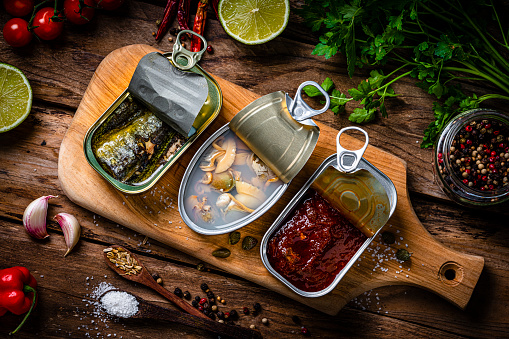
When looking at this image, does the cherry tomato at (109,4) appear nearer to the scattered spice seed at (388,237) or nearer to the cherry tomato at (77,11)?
the cherry tomato at (77,11)

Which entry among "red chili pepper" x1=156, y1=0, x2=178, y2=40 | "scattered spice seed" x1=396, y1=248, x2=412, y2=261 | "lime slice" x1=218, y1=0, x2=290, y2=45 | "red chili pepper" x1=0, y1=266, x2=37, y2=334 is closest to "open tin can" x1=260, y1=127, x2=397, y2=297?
"scattered spice seed" x1=396, y1=248, x2=412, y2=261

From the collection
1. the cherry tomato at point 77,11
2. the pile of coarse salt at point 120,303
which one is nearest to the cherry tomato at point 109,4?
the cherry tomato at point 77,11

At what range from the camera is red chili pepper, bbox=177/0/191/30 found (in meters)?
1.96

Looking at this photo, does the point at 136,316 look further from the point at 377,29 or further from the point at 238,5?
the point at 377,29

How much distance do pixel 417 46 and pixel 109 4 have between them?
1700 millimetres

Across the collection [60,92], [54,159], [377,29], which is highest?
[377,29]

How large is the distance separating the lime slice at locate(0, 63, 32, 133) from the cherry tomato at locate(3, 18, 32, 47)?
15 centimetres

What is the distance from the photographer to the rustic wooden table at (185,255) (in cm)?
196

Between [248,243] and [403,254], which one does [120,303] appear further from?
[403,254]

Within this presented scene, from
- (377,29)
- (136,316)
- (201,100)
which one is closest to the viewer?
(201,100)

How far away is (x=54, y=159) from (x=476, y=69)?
2.45 meters

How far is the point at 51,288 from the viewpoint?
6.63 ft

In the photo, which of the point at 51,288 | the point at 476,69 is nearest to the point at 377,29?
the point at 476,69

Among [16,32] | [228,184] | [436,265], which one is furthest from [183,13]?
[436,265]
